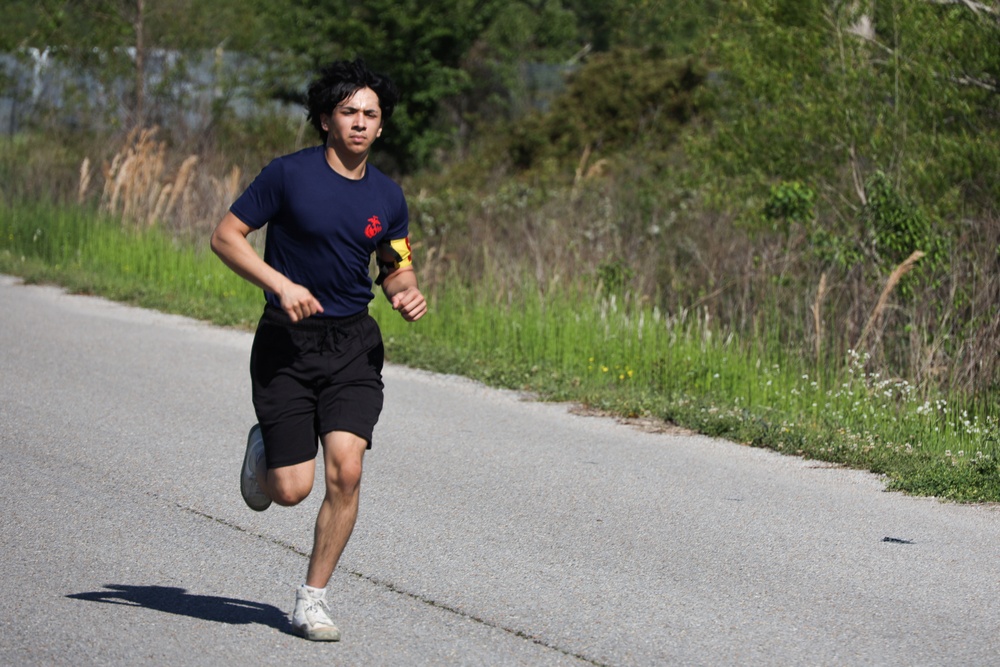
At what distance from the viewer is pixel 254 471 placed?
5.11 metres

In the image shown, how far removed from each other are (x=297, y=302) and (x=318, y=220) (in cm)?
36

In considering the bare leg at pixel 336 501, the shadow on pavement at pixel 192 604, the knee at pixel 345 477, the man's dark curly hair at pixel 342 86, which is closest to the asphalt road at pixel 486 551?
the shadow on pavement at pixel 192 604

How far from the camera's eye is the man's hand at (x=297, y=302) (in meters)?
4.59

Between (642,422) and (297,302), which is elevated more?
(297,302)

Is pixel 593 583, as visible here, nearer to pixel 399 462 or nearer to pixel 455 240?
pixel 399 462

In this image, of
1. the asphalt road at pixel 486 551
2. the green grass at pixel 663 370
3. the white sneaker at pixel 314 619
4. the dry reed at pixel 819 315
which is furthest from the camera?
the dry reed at pixel 819 315

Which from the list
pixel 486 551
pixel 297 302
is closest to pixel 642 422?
pixel 486 551

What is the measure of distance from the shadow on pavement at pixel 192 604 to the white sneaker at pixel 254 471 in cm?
40

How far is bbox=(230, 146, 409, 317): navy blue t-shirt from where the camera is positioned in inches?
191

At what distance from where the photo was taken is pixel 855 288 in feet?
37.0

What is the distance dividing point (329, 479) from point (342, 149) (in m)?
1.11

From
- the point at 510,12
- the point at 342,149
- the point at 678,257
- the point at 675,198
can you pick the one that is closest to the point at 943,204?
the point at 678,257

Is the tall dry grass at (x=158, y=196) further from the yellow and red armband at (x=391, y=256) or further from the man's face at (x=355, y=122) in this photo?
the man's face at (x=355, y=122)

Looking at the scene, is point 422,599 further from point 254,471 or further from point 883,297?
point 883,297
